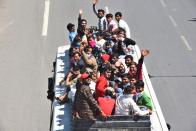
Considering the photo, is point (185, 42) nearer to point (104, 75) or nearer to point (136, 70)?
point (136, 70)

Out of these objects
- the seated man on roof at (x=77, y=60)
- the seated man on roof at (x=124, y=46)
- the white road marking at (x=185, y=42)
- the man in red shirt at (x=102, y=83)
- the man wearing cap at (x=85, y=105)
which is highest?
the white road marking at (x=185, y=42)

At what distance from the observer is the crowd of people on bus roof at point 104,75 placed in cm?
1263

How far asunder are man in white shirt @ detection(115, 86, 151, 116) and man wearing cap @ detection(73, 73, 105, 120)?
0.66 metres

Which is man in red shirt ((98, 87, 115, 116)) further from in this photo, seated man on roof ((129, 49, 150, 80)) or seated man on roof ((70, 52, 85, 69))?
seated man on roof ((70, 52, 85, 69))

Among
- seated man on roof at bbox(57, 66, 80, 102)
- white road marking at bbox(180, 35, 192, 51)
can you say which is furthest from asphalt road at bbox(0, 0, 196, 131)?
seated man on roof at bbox(57, 66, 80, 102)

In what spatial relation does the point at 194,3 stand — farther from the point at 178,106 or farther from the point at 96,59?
the point at 96,59

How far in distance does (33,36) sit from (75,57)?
8.89 meters

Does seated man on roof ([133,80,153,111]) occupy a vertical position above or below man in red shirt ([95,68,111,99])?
below

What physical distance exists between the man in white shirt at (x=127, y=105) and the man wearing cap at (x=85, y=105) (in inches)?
26.0

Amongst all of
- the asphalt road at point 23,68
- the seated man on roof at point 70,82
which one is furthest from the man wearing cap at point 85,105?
the asphalt road at point 23,68

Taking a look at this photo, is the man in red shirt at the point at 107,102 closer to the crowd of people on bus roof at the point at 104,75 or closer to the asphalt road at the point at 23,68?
the crowd of people on bus roof at the point at 104,75

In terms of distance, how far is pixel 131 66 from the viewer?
Result: 50.3 feet

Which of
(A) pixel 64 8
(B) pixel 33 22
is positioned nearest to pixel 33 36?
(B) pixel 33 22

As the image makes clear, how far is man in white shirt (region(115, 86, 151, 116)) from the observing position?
12742 mm
